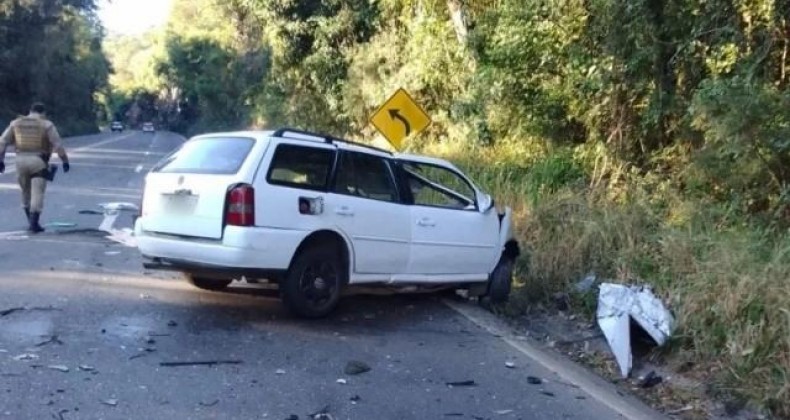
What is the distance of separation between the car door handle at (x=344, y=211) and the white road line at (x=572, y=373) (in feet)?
5.71

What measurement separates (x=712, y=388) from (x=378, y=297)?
13.5ft

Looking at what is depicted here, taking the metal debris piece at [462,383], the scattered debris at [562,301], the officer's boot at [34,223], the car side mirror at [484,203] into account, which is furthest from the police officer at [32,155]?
the metal debris piece at [462,383]

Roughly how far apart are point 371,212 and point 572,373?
2.42 m

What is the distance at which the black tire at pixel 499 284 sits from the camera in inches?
415

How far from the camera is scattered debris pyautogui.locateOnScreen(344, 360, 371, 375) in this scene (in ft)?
23.7

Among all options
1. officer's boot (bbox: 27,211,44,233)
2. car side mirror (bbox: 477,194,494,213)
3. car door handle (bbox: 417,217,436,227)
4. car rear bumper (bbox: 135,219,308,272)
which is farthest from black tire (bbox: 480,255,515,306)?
officer's boot (bbox: 27,211,44,233)

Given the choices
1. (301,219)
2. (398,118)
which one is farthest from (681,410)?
(398,118)

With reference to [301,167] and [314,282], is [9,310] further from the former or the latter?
[301,167]

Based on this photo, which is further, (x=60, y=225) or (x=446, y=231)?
(x=60, y=225)

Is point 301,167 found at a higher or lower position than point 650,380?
higher

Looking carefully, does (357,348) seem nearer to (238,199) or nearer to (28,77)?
(238,199)

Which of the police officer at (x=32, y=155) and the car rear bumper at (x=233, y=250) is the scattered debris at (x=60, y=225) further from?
the car rear bumper at (x=233, y=250)

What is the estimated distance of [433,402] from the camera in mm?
6625

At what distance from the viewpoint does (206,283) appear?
9.77 m
